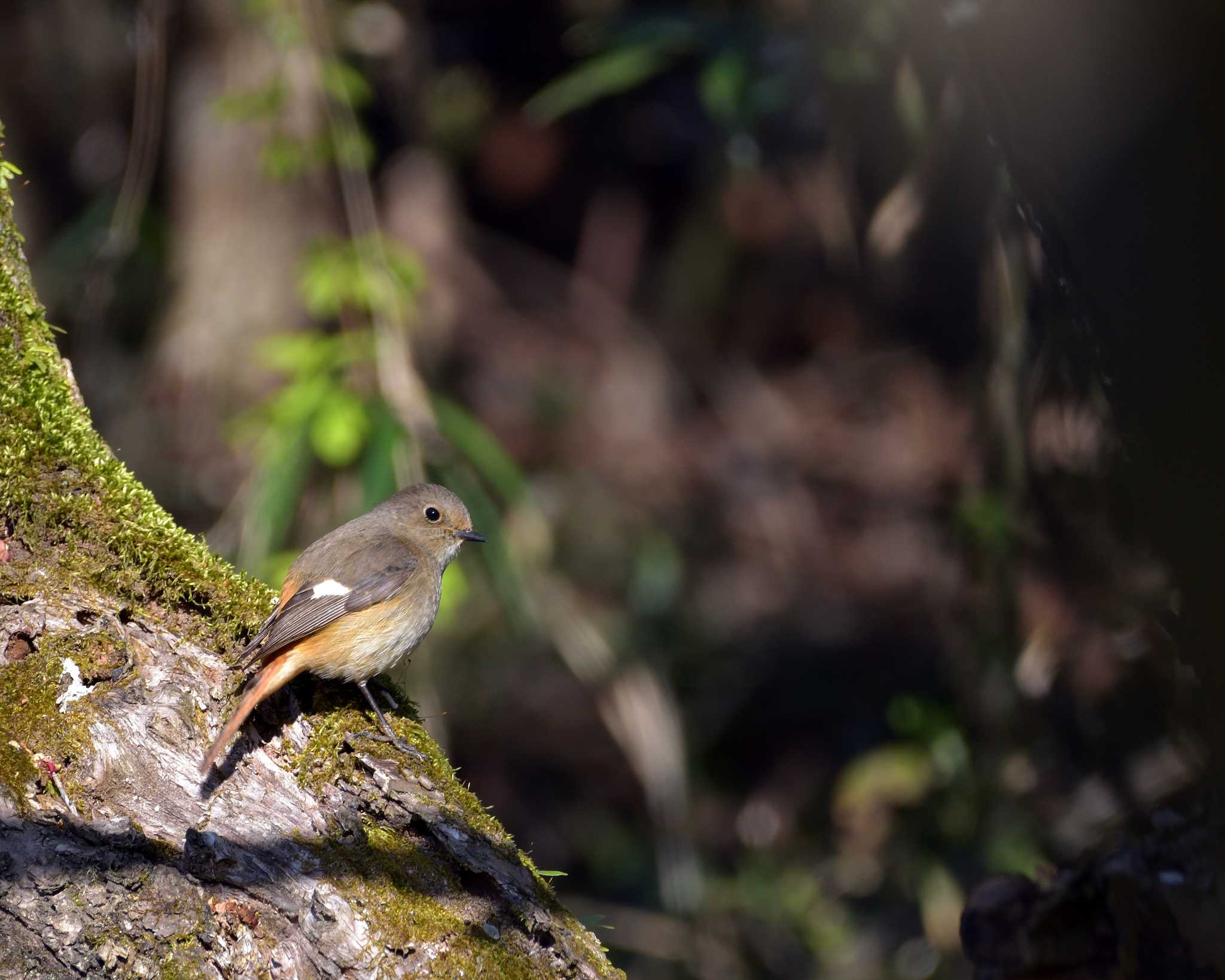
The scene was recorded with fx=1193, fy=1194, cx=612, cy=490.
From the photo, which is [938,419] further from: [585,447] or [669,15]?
[669,15]

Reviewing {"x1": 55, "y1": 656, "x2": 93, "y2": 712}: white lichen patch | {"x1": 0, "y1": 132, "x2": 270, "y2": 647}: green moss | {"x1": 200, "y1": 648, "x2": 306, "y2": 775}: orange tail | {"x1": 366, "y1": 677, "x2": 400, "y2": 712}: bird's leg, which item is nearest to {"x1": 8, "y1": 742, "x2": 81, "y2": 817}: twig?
{"x1": 55, "y1": 656, "x2": 93, "y2": 712}: white lichen patch

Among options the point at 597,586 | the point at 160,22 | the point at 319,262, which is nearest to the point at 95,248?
the point at 160,22

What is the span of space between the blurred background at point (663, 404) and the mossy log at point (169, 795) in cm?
74

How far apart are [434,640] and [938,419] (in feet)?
14.7

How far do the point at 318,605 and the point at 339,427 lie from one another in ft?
6.42

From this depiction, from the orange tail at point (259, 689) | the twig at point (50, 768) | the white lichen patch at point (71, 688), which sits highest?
Result: the white lichen patch at point (71, 688)

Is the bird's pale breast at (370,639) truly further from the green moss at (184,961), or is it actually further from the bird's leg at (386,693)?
the green moss at (184,961)

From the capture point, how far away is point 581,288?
10727 mm

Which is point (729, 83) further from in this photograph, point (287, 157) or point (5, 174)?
point (5, 174)

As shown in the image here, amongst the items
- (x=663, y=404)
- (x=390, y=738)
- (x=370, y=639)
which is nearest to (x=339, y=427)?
(x=370, y=639)

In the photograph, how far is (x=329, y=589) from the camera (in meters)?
3.50

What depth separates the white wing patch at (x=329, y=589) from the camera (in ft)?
11.2

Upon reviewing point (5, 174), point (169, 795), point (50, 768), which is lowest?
point (169, 795)

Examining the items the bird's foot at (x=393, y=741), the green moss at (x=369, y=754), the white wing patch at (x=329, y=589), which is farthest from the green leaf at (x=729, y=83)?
the bird's foot at (x=393, y=741)
